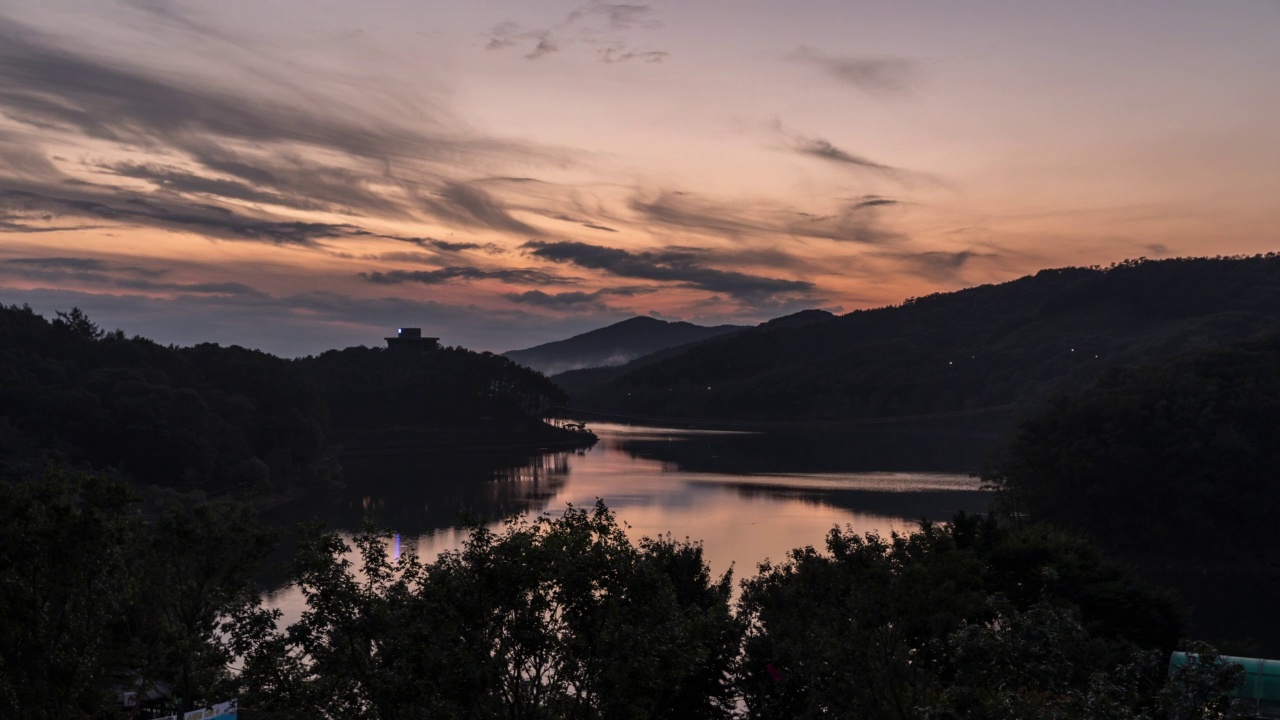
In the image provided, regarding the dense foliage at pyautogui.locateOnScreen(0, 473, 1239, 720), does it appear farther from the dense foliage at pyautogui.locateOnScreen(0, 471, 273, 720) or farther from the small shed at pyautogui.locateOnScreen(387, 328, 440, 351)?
the small shed at pyautogui.locateOnScreen(387, 328, 440, 351)

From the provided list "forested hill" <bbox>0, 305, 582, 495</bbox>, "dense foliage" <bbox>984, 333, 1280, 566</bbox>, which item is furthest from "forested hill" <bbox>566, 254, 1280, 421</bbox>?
"dense foliage" <bbox>984, 333, 1280, 566</bbox>

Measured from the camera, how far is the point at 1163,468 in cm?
4709

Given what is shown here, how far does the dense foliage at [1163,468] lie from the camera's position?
4547 cm

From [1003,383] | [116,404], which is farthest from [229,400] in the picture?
[1003,383]

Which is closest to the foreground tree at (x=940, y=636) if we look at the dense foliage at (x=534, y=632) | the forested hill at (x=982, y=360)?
the dense foliage at (x=534, y=632)

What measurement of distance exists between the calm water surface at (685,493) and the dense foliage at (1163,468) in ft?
26.4

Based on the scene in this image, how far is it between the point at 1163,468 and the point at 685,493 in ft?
106

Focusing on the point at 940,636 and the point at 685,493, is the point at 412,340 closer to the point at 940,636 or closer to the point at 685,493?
the point at 685,493

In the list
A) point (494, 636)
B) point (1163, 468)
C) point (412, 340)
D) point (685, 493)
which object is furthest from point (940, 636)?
point (412, 340)

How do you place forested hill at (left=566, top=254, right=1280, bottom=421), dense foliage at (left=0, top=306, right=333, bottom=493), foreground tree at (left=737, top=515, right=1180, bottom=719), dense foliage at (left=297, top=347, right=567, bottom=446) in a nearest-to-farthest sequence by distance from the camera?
foreground tree at (left=737, top=515, right=1180, bottom=719)
dense foliage at (left=0, top=306, right=333, bottom=493)
dense foliage at (left=297, top=347, right=567, bottom=446)
forested hill at (left=566, top=254, right=1280, bottom=421)

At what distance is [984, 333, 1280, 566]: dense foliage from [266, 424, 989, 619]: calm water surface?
8059 mm

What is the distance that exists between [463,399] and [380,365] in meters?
19.5

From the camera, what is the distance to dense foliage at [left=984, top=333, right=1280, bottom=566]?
1790 inches

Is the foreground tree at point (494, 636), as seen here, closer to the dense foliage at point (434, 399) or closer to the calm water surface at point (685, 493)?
the calm water surface at point (685, 493)
